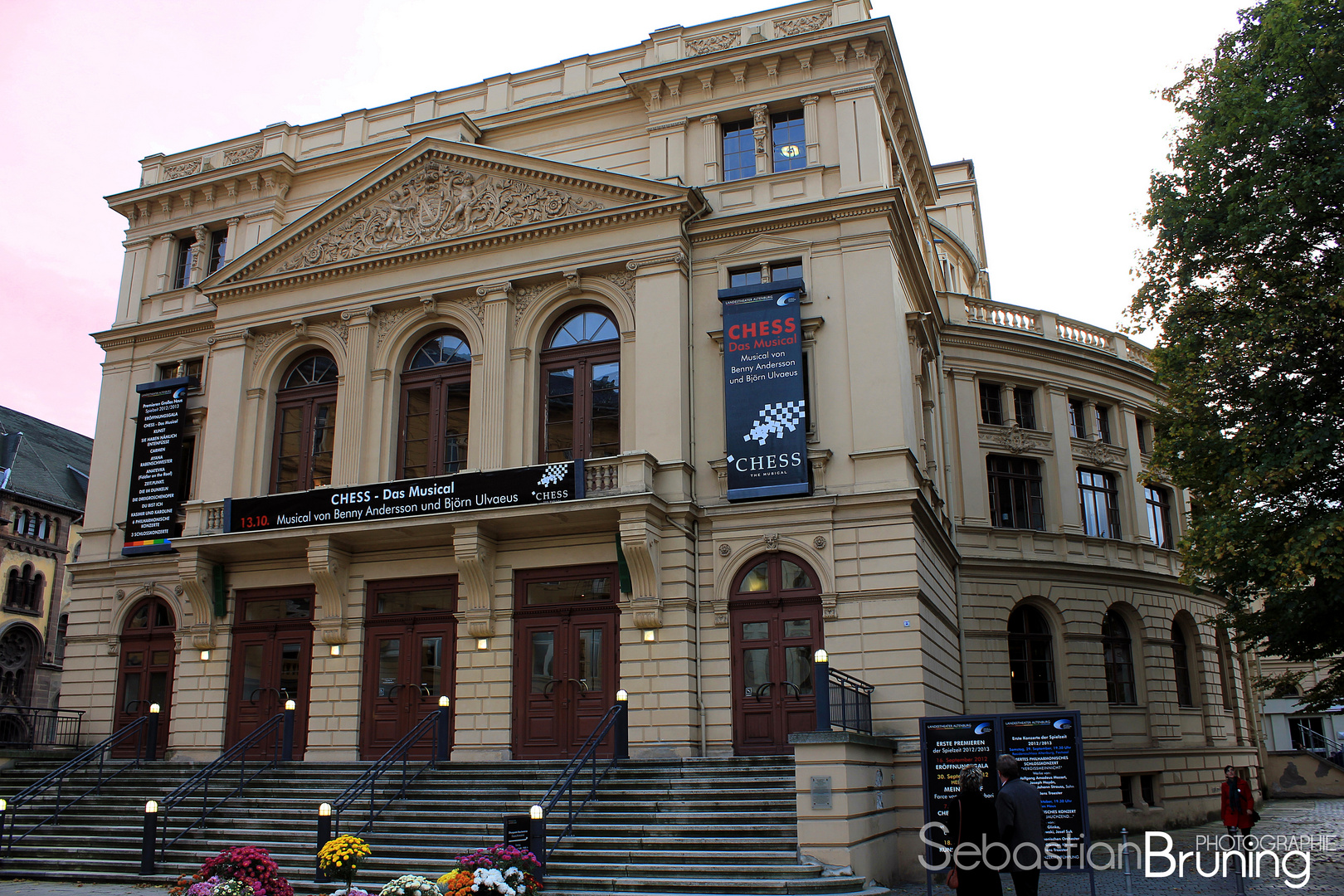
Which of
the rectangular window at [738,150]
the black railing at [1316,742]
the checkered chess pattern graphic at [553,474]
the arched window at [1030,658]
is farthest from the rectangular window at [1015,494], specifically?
the black railing at [1316,742]

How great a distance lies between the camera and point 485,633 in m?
21.7

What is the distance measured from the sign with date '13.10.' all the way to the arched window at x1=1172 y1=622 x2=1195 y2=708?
20526 mm

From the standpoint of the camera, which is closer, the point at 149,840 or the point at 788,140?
the point at 149,840

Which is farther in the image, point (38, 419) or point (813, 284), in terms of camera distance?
point (38, 419)

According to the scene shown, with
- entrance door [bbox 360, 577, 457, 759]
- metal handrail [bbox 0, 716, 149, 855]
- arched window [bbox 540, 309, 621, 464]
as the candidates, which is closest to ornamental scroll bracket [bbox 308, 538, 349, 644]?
entrance door [bbox 360, 577, 457, 759]

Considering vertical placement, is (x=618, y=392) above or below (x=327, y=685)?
above

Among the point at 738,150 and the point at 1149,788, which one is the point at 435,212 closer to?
the point at 738,150

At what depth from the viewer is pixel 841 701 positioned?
1773 centimetres

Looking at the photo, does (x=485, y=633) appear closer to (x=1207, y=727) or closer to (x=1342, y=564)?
(x=1342, y=564)

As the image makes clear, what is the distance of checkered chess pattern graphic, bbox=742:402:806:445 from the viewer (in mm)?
20703

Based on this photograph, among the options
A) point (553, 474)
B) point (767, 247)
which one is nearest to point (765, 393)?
point (767, 247)

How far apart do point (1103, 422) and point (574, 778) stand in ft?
72.5

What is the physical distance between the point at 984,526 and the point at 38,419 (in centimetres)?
5929

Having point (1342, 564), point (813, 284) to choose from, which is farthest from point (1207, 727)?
point (813, 284)
